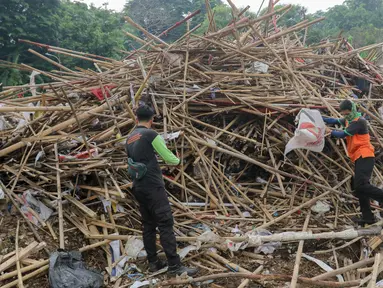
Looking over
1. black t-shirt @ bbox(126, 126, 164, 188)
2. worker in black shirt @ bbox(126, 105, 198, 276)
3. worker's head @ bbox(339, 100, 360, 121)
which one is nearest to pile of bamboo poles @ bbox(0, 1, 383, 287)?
worker in black shirt @ bbox(126, 105, 198, 276)

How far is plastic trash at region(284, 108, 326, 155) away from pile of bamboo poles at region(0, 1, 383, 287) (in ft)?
1.80

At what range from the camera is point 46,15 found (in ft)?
59.1

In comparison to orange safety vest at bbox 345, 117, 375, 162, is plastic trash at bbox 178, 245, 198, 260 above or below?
below

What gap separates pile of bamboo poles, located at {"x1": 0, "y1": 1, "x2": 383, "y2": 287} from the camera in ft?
13.9

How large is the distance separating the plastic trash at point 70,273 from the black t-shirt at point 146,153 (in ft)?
3.20

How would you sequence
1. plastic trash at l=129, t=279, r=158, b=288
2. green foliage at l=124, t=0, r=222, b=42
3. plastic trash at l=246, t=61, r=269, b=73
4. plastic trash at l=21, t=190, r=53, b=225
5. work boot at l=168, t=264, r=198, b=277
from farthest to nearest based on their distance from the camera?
green foliage at l=124, t=0, r=222, b=42 → plastic trash at l=246, t=61, r=269, b=73 → plastic trash at l=21, t=190, r=53, b=225 → work boot at l=168, t=264, r=198, b=277 → plastic trash at l=129, t=279, r=158, b=288

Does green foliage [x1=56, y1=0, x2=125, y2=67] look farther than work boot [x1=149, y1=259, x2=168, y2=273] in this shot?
Yes

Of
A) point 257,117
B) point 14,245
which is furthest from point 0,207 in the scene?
point 257,117

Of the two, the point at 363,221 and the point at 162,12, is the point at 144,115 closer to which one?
the point at 363,221

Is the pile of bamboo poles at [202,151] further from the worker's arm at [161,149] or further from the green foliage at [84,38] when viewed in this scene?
the green foliage at [84,38]

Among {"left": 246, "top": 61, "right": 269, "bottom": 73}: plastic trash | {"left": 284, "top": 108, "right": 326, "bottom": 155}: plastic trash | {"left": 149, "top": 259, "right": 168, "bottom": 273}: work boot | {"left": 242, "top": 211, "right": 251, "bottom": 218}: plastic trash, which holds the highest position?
{"left": 246, "top": 61, "right": 269, "bottom": 73}: plastic trash

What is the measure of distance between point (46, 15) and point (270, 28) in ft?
45.7

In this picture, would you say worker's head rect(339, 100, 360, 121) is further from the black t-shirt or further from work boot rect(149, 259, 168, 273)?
work boot rect(149, 259, 168, 273)

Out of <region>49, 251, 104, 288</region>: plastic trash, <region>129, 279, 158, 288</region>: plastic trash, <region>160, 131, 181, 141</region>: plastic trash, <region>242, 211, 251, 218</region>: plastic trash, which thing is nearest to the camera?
<region>49, 251, 104, 288</region>: plastic trash
